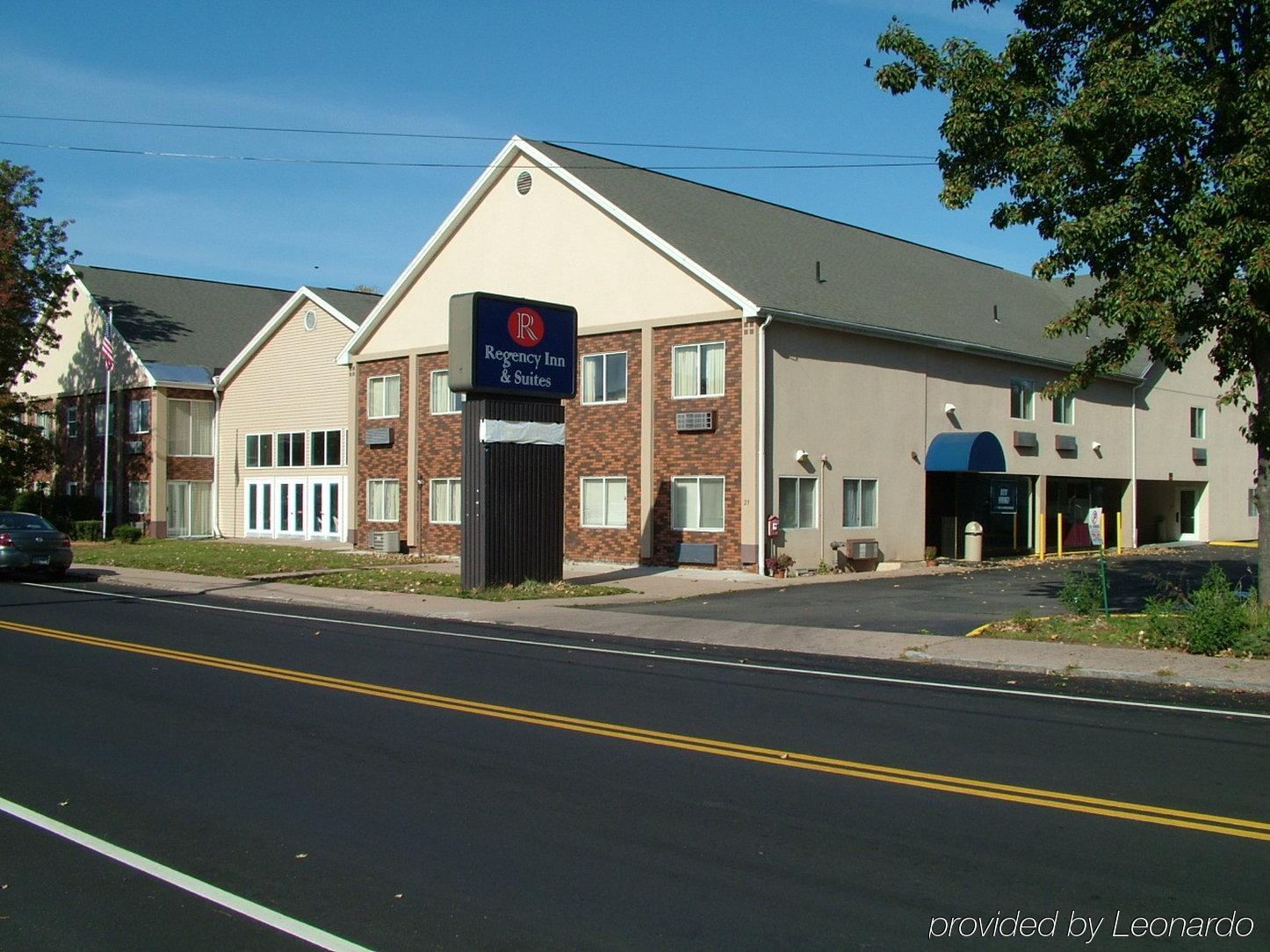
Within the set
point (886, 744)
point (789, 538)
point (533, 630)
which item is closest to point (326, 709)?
point (886, 744)

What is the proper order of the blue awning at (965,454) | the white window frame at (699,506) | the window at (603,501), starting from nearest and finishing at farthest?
the white window frame at (699,506) → the window at (603,501) → the blue awning at (965,454)

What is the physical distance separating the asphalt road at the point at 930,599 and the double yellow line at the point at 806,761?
7794 millimetres

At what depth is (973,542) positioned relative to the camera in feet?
104

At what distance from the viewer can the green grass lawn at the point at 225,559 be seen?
29328 mm

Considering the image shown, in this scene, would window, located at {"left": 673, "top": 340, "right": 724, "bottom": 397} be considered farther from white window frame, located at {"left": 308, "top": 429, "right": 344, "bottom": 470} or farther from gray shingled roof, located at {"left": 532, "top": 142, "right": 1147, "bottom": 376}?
white window frame, located at {"left": 308, "top": 429, "right": 344, "bottom": 470}

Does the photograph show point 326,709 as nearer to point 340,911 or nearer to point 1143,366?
point 340,911

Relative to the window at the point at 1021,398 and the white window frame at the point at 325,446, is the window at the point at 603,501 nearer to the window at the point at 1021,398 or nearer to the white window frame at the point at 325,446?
the window at the point at 1021,398

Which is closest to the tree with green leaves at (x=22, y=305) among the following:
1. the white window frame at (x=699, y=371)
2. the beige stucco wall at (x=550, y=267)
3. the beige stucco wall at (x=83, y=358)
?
the beige stucco wall at (x=83, y=358)

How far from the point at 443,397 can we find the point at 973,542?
50.6 ft

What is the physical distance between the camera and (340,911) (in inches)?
218

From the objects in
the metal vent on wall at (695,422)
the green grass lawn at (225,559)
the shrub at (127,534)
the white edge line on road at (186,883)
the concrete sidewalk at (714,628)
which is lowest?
the white edge line on road at (186,883)

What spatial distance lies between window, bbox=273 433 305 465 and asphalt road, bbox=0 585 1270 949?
2977 centimetres

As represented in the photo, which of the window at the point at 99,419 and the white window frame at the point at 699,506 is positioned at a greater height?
the window at the point at 99,419

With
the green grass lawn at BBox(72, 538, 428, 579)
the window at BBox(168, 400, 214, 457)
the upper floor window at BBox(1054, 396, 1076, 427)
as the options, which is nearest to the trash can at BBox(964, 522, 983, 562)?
the upper floor window at BBox(1054, 396, 1076, 427)
